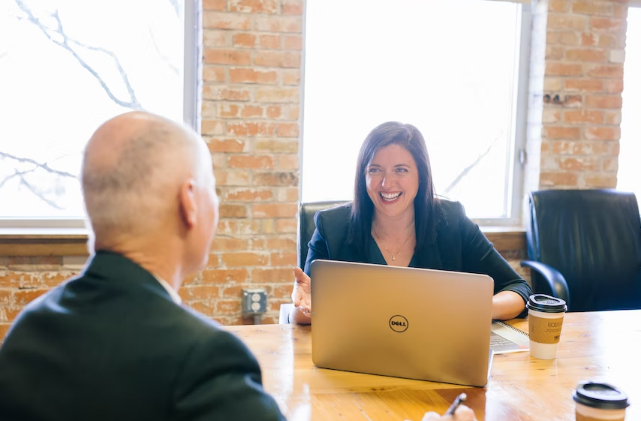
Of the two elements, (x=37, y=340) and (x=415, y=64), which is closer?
(x=37, y=340)

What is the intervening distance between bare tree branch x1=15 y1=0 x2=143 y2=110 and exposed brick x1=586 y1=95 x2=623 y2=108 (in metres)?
2.24

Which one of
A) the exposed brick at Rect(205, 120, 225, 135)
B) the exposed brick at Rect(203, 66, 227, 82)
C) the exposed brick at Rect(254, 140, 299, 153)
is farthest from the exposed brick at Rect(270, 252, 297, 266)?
the exposed brick at Rect(203, 66, 227, 82)

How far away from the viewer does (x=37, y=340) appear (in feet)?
2.86

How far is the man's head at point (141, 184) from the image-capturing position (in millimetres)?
936

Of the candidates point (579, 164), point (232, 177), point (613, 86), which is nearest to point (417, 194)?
point (232, 177)

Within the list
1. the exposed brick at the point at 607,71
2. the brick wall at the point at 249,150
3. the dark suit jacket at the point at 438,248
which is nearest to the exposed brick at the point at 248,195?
the brick wall at the point at 249,150

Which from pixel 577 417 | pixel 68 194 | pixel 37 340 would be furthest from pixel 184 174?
pixel 68 194

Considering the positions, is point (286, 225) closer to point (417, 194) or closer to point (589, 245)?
point (417, 194)

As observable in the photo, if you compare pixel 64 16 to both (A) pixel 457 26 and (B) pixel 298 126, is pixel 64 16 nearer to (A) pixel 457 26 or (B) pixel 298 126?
(B) pixel 298 126

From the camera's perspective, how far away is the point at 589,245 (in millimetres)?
3037

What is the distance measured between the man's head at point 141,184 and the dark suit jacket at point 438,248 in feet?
3.96

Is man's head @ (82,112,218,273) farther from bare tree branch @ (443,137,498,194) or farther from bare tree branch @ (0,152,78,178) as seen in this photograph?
bare tree branch @ (443,137,498,194)

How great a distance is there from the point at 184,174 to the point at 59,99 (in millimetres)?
2251

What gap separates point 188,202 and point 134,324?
0.67 feet
